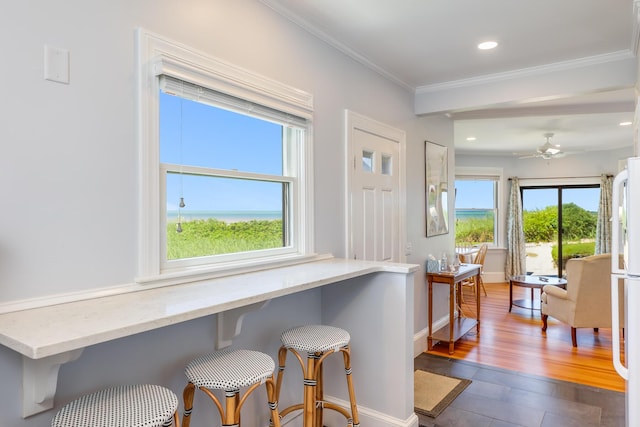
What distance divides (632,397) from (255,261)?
1765 mm

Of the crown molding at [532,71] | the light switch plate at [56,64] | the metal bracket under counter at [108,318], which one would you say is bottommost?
the metal bracket under counter at [108,318]

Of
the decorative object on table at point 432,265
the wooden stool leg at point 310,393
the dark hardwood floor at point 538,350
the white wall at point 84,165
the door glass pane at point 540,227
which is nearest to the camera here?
the white wall at point 84,165

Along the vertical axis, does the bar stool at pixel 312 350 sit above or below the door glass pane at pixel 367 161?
below

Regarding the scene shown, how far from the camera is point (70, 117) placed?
144cm

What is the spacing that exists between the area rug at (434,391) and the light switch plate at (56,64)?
2.69 m

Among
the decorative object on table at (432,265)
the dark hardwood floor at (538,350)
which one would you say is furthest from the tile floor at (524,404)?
the decorative object on table at (432,265)

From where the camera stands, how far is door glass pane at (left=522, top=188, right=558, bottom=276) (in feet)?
26.2

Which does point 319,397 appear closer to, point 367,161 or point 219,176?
point 219,176

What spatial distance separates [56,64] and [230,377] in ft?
4.06

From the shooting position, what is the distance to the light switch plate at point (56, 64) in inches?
54.2

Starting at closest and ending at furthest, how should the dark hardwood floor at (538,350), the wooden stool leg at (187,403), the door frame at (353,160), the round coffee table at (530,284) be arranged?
the wooden stool leg at (187,403) → the door frame at (353,160) → the dark hardwood floor at (538,350) → the round coffee table at (530,284)

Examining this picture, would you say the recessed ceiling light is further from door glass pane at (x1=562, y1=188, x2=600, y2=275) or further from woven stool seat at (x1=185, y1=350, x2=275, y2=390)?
door glass pane at (x1=562, y1=188, x2=600, y2=275)

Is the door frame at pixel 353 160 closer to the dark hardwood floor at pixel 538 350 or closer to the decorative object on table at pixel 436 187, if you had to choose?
the decorative object on table at pixel 436 187

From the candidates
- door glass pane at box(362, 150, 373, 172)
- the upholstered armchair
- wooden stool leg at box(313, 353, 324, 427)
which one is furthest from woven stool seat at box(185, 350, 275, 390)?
the upholstered armchair
